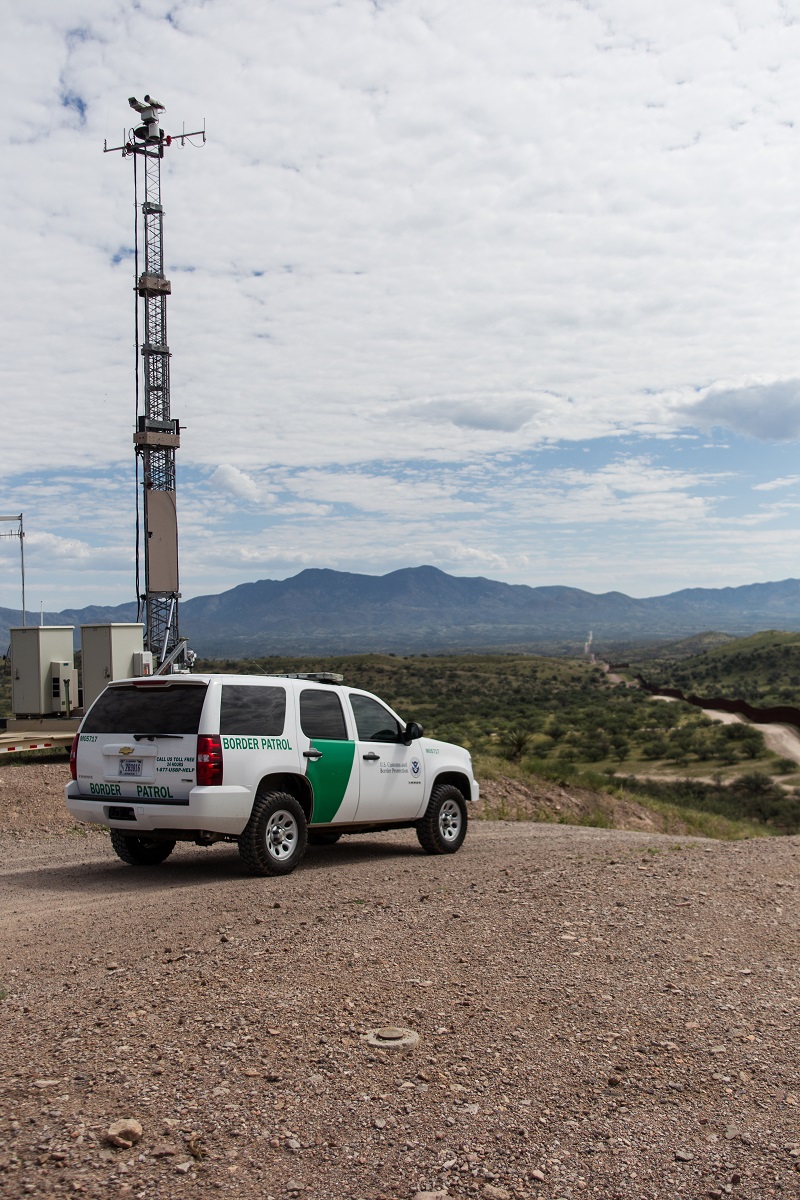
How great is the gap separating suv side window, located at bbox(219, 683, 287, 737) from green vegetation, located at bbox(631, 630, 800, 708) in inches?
2088

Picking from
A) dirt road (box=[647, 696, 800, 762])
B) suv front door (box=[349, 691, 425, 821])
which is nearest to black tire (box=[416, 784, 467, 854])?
suv front door (box=[349, 691, 425, 821])

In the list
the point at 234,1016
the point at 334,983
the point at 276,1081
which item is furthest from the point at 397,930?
the point at 276,1081

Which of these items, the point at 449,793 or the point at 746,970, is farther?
the point at 449,793

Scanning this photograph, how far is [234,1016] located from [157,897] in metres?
3.61

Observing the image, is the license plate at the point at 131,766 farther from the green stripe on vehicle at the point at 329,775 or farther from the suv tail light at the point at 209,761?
the green stripe on vehicle at the point at 329,775

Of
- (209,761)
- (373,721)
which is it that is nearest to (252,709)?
(209,761)

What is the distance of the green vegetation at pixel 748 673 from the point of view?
230ft

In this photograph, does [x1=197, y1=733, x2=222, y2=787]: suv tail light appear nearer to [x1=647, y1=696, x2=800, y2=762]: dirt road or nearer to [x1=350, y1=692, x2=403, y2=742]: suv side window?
[x1=350, y1=692, x2=403, y2=742]: suv side window

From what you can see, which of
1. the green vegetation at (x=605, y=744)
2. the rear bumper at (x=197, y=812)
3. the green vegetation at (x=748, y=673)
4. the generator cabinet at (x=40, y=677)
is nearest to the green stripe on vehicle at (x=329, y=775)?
the rear bumper at (x=197, y=812)

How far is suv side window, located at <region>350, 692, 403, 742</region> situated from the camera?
441 inches

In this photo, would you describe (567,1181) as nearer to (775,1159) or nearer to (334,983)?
(775,1159)

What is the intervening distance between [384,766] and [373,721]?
1.61 feet

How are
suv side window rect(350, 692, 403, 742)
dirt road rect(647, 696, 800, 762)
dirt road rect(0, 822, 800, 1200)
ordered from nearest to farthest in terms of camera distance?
dirt road rect(0, 822, 800, 1200) → suv side window rect(350, 692, 403, 742) → dirt road rect(647, 696, 800, 762)

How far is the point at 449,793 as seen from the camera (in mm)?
12086
